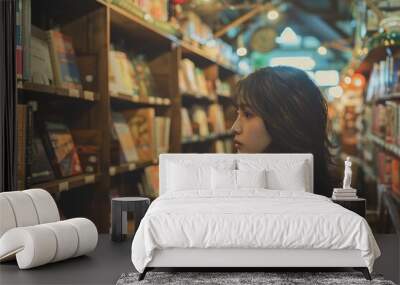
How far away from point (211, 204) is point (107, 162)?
1.88 meters

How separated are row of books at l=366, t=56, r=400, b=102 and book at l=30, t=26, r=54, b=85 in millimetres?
2865

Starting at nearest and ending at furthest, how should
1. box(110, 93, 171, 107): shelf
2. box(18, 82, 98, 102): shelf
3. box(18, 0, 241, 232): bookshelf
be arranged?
box(18, 82, 98, 102): shelf < box(18, 0, 241, 232): bookshelf < box(110, 93, 171, 107): shelf

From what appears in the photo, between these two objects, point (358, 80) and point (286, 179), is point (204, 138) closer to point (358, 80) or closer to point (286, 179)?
point (286, 179)

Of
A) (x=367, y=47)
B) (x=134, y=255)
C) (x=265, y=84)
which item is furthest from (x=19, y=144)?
→ (x=367, y=47)

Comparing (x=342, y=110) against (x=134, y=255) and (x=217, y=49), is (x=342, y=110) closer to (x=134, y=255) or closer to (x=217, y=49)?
(x=217, y=49)

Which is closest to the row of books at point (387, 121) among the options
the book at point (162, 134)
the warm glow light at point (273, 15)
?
the warm glow light at point (273, 15)

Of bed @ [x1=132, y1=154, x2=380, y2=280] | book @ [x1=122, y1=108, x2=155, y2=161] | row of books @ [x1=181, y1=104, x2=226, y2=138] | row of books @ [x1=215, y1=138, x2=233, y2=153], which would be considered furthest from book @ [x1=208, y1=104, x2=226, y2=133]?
bed @ [x1=132, y1=154, x2=380, y2=280]

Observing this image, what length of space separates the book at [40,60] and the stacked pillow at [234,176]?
4.15 ft

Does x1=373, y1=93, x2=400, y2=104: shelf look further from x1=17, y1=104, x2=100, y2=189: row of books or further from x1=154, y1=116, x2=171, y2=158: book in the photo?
x1=17, y1=104, x2=100, y2=189: row of books

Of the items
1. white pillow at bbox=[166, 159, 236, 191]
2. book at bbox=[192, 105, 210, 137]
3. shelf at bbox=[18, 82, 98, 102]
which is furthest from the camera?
book at bbox=[192, 105, 210, 137]

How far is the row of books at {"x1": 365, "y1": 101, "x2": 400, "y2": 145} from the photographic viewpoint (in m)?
6.67

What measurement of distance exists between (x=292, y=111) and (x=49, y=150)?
7.29 ft

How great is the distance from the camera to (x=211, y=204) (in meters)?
4.87

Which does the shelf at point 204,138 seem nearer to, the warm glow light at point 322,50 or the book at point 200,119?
the book at point 200,119
